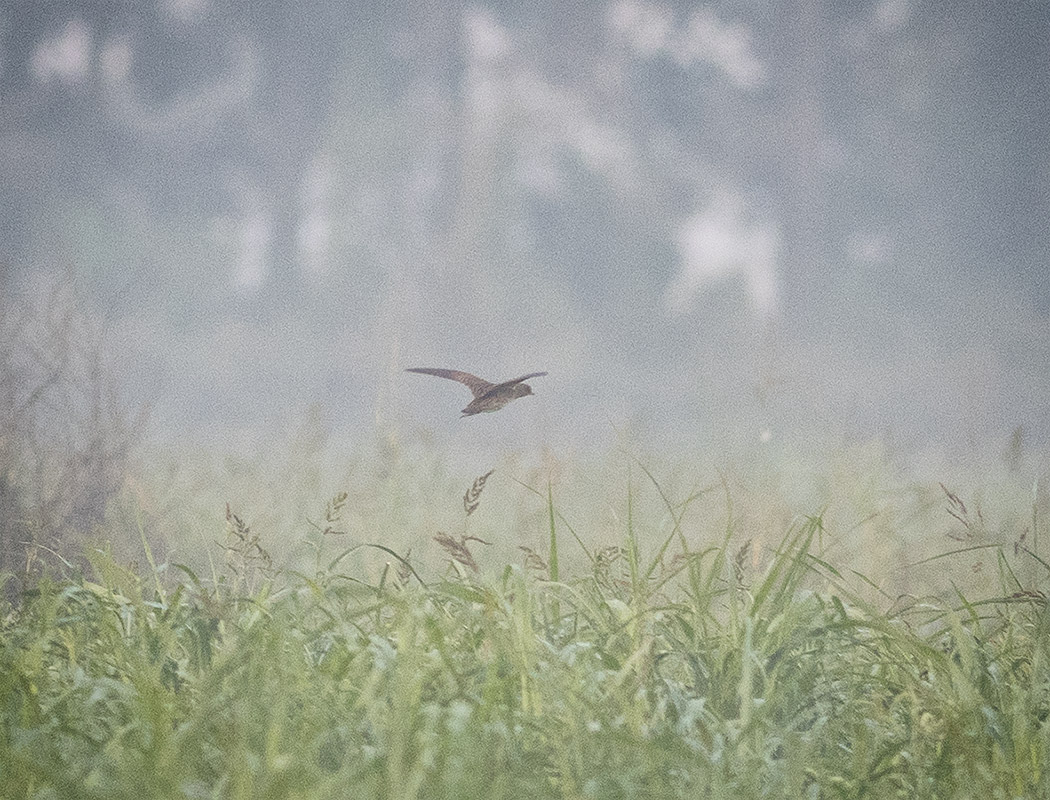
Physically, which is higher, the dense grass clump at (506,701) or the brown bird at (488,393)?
the brown bird at (488,393)

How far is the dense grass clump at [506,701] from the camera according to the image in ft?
4.20

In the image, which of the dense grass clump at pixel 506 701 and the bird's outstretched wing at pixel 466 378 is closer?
the dense grass clump at pixel 506 701

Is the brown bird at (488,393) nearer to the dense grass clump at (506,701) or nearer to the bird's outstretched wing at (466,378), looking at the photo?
the bird's outstretched wing at (466,378)

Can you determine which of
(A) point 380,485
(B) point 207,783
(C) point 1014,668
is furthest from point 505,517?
(B) point 207,783

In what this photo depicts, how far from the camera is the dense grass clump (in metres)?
1.28

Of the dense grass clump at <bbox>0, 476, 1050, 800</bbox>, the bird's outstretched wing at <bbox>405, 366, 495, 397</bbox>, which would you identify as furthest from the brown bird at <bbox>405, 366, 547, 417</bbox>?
the dense grass clump at <bbox>0, 476, 1050, 800</bbox>

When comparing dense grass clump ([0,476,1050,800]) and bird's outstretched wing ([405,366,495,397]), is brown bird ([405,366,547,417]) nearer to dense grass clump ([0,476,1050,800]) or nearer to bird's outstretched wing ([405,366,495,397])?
bird's outstretched wing ([405,366,495,397])

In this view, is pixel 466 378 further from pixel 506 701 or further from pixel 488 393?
pixel 506 701

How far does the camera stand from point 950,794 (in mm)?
1552

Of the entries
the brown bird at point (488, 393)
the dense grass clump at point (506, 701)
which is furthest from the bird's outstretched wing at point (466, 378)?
the dense grass clump at point (506, 701)

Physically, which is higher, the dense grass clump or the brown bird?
the brown bird

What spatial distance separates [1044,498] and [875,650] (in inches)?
71.3

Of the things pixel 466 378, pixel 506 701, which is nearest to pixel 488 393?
pixel 466 378

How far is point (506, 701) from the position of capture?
164cm
